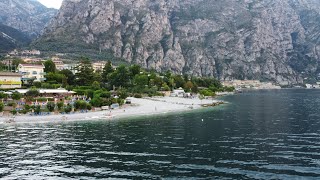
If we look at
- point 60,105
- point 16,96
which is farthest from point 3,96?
point 60,105

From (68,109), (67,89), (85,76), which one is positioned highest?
(85,76)

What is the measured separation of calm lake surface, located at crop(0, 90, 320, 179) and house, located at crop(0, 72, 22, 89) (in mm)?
48392

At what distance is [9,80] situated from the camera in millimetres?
118000

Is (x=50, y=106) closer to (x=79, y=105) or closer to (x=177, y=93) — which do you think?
(x=79, y=105)

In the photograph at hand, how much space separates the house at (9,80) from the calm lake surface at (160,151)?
4839 cm

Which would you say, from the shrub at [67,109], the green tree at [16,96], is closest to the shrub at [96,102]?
the shrub at [67,109]

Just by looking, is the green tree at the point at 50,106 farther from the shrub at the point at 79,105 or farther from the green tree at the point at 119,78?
the green tree at the point at 119,78

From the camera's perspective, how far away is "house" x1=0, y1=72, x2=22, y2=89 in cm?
11581

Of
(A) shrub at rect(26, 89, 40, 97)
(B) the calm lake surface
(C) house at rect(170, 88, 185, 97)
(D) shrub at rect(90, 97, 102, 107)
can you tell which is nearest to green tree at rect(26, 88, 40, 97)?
(A) shrub at rect(26, 89, 40, 97)

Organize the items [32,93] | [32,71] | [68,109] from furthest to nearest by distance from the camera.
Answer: [32,71] → [32,93] → [68,109]

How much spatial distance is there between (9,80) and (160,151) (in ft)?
291

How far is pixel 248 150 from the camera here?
47.9m

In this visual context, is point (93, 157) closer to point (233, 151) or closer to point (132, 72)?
point (233, 151)

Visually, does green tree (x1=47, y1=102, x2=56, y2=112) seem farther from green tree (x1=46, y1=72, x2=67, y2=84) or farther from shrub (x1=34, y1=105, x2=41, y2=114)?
green tree (x1=46, y1=72, x2=67, y2=84)
